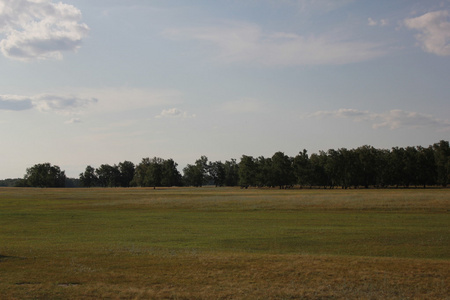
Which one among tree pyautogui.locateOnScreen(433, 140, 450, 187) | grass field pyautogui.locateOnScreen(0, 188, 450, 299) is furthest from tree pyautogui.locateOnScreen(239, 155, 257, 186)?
grass field pyautogui.locateOnScreen(0, 188, 450, 299)

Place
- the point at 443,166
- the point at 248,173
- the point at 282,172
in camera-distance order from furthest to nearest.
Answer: the point at 248,173, the point at 282,172, the point at 443,166

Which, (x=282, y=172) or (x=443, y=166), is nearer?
(x=443, y=166)

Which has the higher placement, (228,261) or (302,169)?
(302,169)

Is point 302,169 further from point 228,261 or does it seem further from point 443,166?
point 228,261

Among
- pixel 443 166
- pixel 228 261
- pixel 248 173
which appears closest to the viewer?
pixel 228 261

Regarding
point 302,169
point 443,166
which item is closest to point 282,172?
point 302,169

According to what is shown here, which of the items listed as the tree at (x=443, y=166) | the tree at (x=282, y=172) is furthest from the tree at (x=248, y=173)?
the tree at (x=443, y=166)

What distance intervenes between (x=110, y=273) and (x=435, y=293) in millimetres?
11399

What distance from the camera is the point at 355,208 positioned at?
167 feet

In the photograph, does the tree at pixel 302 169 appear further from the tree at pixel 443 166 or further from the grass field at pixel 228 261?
the grass field at pixel 228 261

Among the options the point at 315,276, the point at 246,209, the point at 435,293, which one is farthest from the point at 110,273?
the point at 246,209

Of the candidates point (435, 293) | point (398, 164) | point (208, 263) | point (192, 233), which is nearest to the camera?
point (435, 293)

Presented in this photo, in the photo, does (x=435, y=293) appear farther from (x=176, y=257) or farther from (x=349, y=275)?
(x=176, y=257)

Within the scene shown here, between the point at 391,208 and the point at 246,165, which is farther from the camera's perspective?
the point at 246,165
